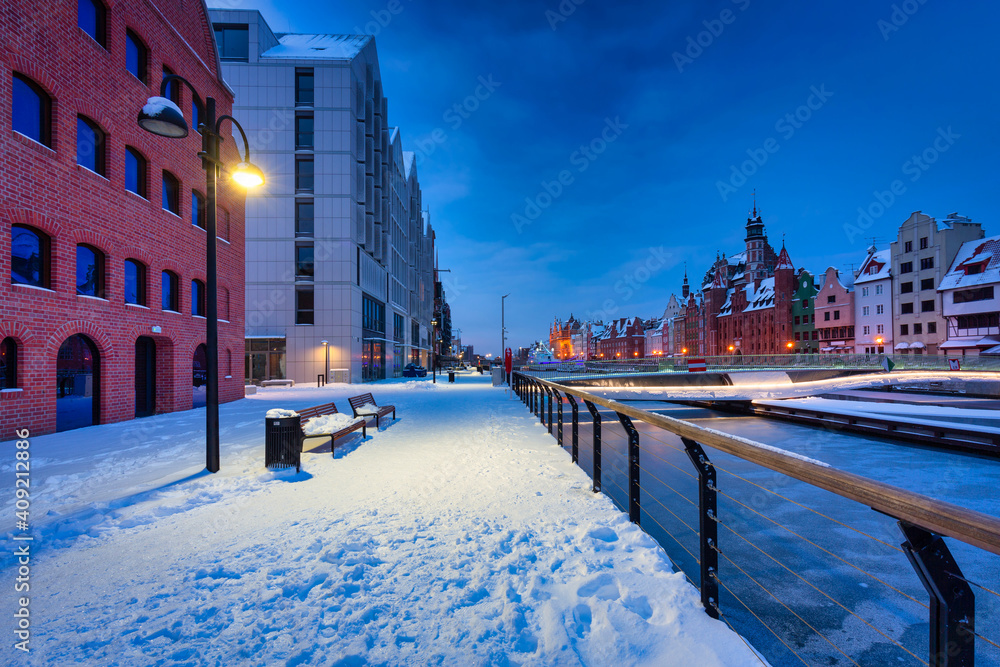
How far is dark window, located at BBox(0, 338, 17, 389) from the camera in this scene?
9.34m

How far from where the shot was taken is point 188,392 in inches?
602

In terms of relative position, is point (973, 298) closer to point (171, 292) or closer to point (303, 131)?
point (171, 292)

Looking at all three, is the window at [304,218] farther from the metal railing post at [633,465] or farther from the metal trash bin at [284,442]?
the metal railing post at [633,465]

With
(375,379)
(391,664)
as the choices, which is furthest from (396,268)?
(391,664)

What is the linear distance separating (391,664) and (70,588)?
9.30ft

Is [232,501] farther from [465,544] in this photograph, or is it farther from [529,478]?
[529,478]

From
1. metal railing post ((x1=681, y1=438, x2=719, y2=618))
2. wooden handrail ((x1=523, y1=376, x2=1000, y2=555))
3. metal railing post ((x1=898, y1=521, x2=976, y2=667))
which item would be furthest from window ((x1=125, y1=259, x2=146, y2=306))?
metal railing post ((x1=898, y1=521, x2=976, y2=667))

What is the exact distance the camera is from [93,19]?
11.9 meters

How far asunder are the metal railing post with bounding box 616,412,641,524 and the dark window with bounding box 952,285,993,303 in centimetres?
4950

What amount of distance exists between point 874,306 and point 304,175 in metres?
57.7

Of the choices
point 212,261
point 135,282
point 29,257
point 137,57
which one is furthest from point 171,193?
point 212,261

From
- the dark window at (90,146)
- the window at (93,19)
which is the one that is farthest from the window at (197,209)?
the window at (93,19)

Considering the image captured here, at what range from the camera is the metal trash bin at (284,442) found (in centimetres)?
658

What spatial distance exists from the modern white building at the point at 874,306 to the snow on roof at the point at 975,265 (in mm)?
6196
